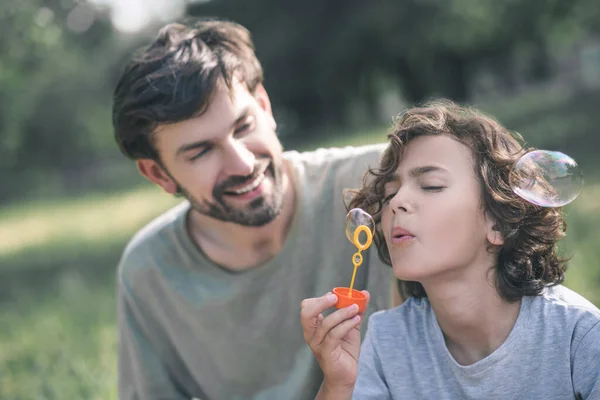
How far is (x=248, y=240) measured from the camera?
10.3 feet

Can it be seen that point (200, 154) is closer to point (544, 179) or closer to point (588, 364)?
point (544, 179)

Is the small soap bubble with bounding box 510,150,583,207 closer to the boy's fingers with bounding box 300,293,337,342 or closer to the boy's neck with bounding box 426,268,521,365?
the boy's neck with bounding box 426,268,521,365

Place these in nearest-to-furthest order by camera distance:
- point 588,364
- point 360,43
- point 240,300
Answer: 1. point 588,364
2. point 240,300
3. point 360,43

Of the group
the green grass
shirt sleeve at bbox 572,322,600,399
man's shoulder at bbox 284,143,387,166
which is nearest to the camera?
shirt sleeve at bbox 572,322,600,399

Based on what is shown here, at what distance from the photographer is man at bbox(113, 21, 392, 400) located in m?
2.97

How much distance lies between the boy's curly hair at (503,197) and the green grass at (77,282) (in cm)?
203

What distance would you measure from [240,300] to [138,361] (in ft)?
1.67

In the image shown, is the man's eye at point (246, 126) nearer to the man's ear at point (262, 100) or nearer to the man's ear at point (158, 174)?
the man's ear at point (262, 100)

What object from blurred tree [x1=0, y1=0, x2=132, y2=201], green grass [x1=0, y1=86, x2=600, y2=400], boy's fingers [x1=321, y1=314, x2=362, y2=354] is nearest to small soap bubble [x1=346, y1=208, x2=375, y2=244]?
boy's fingers [x1=321, y1=314, x2=362, y2=354]

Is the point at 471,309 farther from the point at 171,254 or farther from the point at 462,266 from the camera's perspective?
the point at 171,254

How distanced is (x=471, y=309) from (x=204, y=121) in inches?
48.5

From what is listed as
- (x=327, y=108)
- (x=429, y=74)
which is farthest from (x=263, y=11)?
(x=429, y=74)

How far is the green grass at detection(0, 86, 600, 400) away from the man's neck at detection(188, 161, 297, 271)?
157 centimetres

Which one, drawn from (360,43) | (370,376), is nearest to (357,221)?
(370,376)
